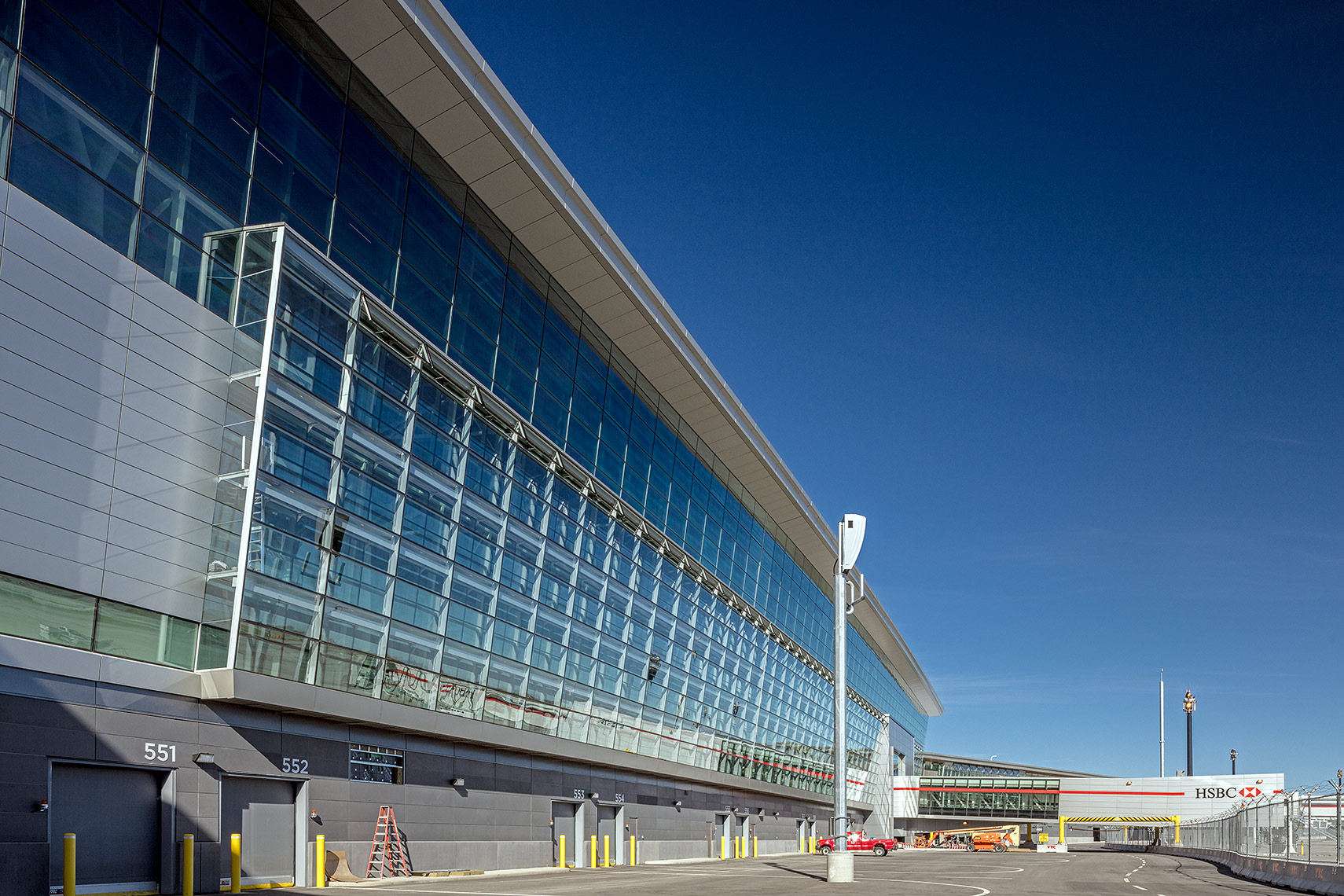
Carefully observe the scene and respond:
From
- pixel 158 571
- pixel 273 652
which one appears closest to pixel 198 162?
pixel 158 571

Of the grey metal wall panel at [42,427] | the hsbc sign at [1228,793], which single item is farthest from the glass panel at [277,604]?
the hsbc sign at [1228,793]

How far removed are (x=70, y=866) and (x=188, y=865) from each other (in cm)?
243

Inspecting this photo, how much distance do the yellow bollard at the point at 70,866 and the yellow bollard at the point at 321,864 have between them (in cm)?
652

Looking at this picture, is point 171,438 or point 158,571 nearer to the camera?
point 158,571

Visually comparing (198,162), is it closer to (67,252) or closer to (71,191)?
(71,191)

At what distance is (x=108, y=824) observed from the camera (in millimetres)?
18250

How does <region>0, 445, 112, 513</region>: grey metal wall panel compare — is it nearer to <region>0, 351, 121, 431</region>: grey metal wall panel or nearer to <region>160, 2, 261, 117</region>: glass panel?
<region>0, 351, 121, 431</region>: grey metal wall panel

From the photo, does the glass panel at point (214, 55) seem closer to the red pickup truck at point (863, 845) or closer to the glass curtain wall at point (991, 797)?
the red pickup truck at point (863, 845)

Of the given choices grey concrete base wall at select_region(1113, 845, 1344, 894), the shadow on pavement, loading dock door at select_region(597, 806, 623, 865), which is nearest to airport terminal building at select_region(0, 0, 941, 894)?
loading dock door at select_region(597, 806, 623, 865)

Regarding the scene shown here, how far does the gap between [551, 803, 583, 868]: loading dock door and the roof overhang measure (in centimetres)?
1596

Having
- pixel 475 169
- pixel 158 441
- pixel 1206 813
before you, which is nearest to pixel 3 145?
pixel 158 441

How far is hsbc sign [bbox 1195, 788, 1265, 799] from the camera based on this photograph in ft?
295

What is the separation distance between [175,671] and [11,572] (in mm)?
3692

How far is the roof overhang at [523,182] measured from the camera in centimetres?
2530
